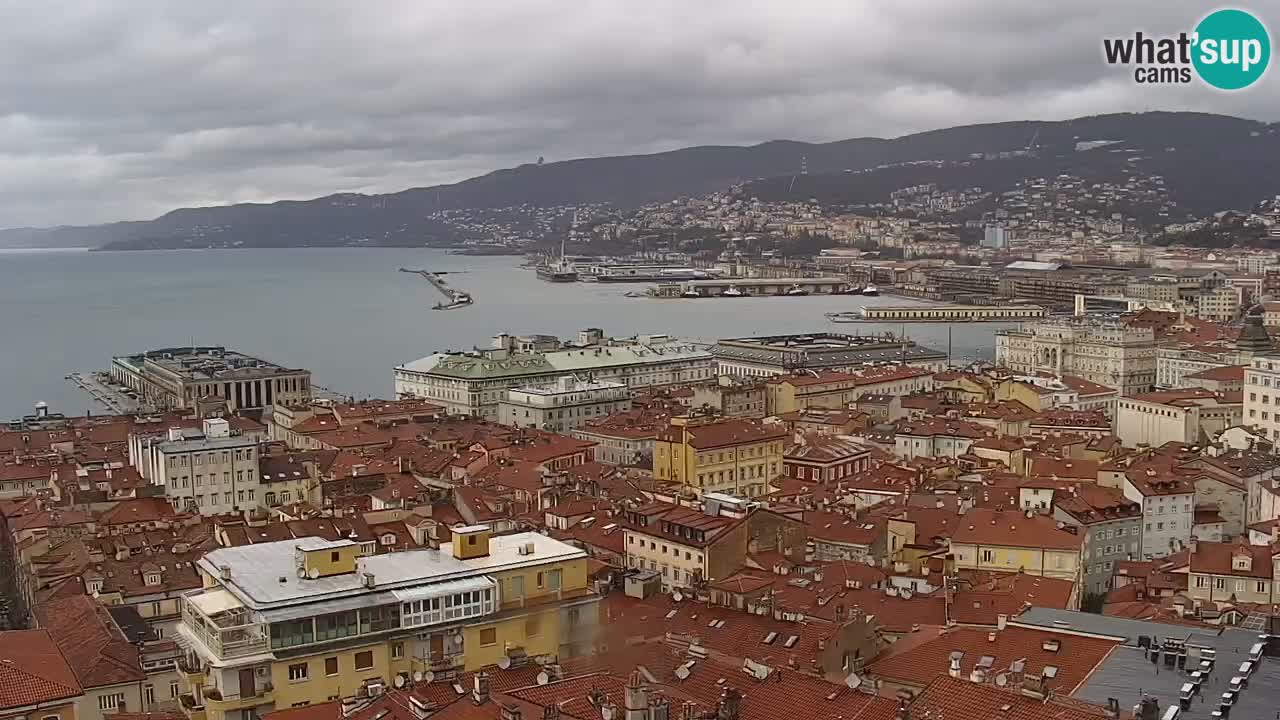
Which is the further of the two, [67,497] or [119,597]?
[67,497]

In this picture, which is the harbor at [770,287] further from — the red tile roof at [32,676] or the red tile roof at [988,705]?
the red tile roof at [988,705]

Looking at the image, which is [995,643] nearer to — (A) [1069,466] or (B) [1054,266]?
(A) [1069,466]

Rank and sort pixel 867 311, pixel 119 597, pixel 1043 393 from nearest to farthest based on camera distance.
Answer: pixel 119 597, pixel 1043 393, pixel 867 311

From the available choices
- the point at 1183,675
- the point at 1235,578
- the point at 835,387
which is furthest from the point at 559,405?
the point at 1183,675

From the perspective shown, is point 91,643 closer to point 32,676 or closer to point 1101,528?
point 32,676

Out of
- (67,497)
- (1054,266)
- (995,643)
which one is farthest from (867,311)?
(995,643)
